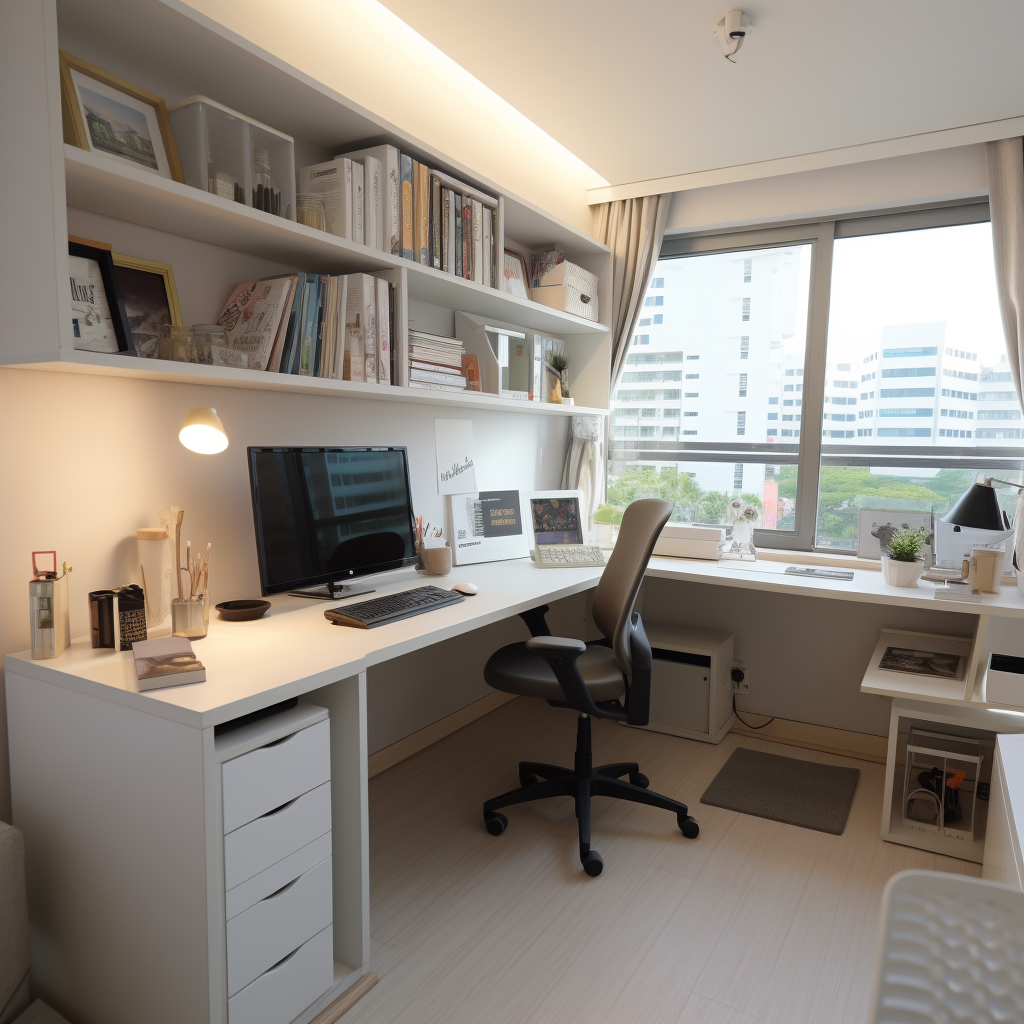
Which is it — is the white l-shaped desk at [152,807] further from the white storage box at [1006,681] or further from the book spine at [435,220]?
the white storage box at [1006,681]

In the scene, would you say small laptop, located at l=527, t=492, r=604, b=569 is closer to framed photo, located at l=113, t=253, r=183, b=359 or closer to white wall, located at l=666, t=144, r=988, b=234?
white wall, located at l=666, t=144, r=988, b=234

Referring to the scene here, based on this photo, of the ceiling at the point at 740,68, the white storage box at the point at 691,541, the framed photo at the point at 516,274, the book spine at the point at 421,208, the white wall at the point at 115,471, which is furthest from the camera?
the white storage box at the point at 691,541

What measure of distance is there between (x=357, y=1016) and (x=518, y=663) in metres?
1.04

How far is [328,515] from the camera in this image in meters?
2.12

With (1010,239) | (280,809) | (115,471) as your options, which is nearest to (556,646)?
(280,809)

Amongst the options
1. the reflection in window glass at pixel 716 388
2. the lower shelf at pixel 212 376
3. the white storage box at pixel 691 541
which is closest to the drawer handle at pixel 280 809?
the lower shelf at pixel 212 376

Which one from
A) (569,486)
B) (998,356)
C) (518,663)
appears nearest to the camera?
(518,663)

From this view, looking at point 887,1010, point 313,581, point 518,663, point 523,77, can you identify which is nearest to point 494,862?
point 518,663

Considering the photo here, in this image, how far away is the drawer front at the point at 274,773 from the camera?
133cm

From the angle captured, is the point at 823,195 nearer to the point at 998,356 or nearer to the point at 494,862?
the point at 998,356

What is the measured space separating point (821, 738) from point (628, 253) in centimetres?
237

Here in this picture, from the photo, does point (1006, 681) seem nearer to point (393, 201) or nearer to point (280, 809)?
point (280, 809)

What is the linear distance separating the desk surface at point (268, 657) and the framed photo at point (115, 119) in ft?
3.39

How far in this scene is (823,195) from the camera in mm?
3131
